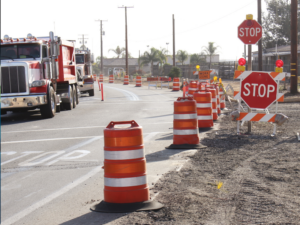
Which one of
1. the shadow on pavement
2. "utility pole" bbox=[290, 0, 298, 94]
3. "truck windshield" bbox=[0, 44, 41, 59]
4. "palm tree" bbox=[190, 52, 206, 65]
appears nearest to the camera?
the shadow on pavement

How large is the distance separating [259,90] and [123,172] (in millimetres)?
6313

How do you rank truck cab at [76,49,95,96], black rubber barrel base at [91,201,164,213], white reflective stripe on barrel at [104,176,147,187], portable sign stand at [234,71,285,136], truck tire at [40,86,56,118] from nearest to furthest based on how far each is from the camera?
black rubber barrel base at [91,201,164,213], white reflective stripe on barrel at [104,176,147,187], portable sign stand at [234,71,285,136], truck tire at [40,86,56,118], truck cab at [76,49,95,96]

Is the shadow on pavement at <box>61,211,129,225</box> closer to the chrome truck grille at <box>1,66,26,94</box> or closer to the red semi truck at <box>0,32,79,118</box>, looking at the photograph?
the red semi truck at <box>0,32,79,118</box>

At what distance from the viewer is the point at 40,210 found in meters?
5.16

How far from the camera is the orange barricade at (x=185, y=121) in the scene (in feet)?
29.8

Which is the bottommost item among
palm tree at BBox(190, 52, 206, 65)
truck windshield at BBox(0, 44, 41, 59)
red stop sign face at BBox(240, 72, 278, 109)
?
red stop sign face at BBox(240, 72, 278, 109)

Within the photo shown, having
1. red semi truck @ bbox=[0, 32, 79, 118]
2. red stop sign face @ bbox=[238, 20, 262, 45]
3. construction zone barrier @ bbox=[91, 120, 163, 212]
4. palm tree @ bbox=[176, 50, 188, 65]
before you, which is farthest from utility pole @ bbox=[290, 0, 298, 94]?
palm tree @ bbox=[176, 50, 188, 65]

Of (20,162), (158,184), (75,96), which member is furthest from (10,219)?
(75,96)

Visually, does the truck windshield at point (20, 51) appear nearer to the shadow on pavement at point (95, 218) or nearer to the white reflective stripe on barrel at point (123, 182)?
the white reflective stripe on barrel at point (123, 182)

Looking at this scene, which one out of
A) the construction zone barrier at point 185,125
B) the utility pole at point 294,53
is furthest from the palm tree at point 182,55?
the construction zone barrier at point 185,125

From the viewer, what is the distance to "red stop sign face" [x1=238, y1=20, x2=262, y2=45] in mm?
11508

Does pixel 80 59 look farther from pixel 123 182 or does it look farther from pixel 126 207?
pixel 126 207

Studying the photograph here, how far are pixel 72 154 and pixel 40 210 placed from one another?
3542 millimetres

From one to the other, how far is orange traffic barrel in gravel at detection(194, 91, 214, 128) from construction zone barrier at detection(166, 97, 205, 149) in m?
2.72
